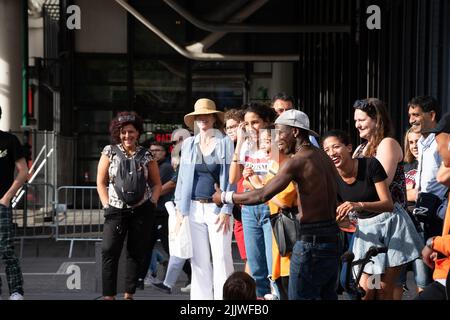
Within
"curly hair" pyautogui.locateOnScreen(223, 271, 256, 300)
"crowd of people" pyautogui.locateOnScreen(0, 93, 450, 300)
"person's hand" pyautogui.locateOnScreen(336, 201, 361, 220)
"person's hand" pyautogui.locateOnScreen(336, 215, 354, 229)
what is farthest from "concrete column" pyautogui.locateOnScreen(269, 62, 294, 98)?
"curly hair" pyautogui.locateOnScreen(223, 271, 256, 300)

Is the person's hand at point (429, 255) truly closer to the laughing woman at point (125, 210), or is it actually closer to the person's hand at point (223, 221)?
the person's hand at point (223, 221)

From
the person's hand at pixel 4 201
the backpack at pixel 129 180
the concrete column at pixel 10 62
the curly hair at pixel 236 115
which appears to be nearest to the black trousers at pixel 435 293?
the backpack at pixel 129 180

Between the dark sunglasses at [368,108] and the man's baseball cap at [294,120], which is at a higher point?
the dark sunglasses at [368,108]

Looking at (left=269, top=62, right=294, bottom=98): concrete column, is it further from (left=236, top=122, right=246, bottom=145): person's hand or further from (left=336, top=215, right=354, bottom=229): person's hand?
(left=336, top=215, right=354, bottom=229): person's hand

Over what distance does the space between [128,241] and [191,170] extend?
1.10 metres

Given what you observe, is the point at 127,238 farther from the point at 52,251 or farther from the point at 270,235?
the point at 52,251

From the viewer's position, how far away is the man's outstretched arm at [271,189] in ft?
23.2

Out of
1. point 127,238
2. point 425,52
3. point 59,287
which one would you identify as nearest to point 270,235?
point 127,238

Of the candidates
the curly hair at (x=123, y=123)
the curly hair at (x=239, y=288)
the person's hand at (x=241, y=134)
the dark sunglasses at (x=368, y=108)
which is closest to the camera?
the curly hair at (x=239, y=288)

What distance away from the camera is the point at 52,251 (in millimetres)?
16297

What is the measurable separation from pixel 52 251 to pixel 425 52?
6.83 m

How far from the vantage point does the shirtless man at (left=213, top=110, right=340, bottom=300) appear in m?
7.07

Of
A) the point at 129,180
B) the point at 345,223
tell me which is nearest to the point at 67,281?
the point at 129,180

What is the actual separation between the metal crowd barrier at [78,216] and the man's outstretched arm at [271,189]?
7907 millimetres
